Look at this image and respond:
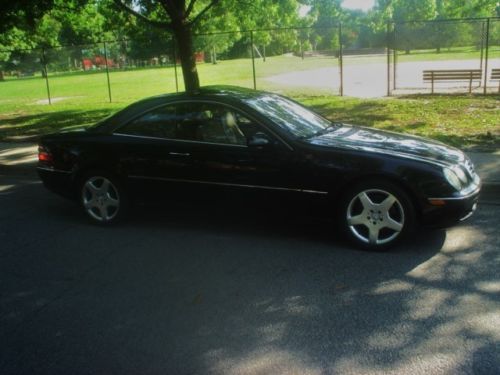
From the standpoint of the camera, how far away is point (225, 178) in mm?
5672

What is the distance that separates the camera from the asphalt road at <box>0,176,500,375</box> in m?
3.44

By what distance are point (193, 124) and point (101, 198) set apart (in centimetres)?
139

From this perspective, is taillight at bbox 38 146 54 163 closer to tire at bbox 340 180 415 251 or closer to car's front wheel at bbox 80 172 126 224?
car's front wheel at bbox 80 172 126 224

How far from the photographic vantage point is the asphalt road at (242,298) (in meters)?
3.44

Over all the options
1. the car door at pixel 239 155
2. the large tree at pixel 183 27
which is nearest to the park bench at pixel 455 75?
the large tree at pixel 183 27

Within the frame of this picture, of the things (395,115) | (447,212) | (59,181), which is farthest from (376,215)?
(395,115)

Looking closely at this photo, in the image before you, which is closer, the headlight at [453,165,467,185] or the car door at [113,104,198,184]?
the headlight at [453,165,467,185]

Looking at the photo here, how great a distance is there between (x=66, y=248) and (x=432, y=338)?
368cm

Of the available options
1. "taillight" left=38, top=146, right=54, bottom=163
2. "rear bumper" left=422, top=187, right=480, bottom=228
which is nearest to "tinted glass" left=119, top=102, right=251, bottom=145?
"taillight" left=38, top=146, right=54, bottom=163

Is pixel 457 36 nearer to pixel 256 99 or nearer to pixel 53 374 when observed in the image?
pixel 256 99

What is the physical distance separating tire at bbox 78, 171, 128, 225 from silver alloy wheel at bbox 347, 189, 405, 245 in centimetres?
254

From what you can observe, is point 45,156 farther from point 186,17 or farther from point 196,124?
point 186,17

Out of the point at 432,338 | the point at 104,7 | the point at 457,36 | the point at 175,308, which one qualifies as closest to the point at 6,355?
the point at 175,308

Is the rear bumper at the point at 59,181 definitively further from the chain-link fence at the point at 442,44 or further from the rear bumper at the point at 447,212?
the chain-link fence at the point at 442,44
